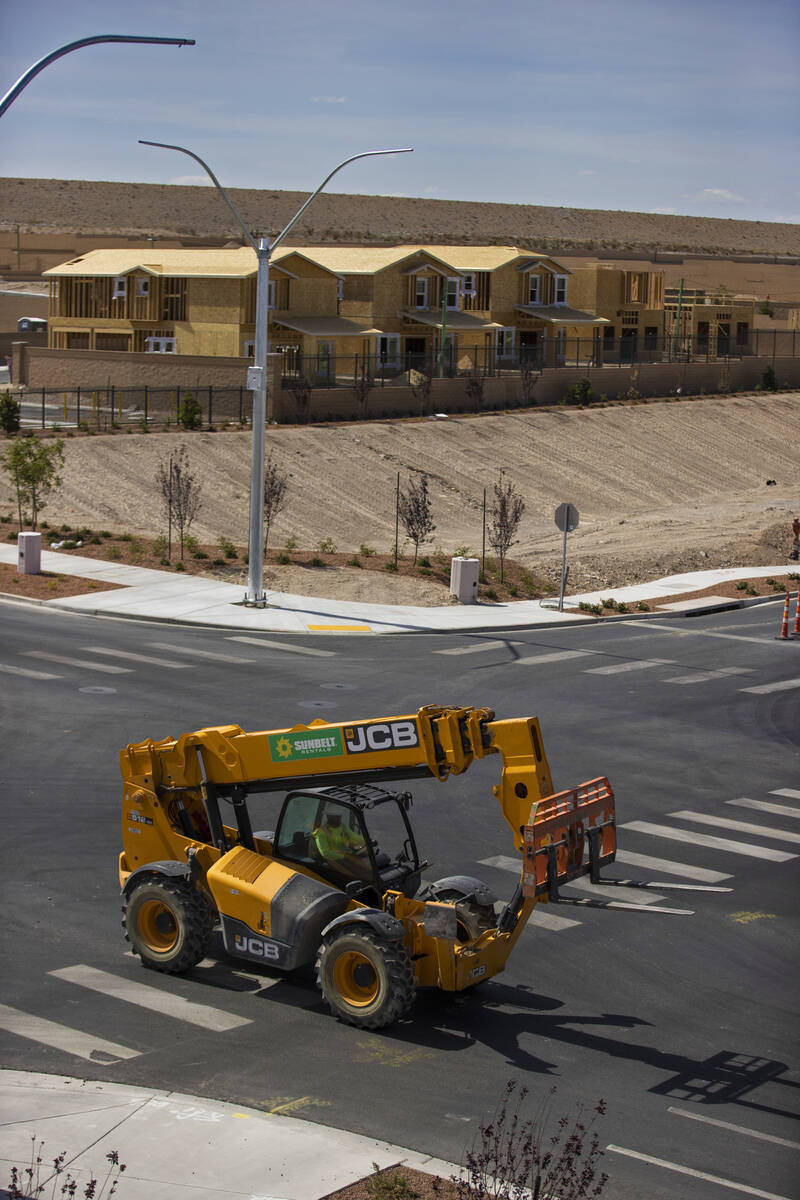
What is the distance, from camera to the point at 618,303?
95.8 meters

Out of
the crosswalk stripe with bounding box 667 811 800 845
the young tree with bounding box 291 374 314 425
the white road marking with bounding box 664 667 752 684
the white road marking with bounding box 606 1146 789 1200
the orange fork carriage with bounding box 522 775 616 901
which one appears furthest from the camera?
the young tree with bounding box 291 374 314 425

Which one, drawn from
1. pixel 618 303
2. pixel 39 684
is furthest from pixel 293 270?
pixel 39 684

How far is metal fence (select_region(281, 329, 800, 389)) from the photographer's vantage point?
70188 mm

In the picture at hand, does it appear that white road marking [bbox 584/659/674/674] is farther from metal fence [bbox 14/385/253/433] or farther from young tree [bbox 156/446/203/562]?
metal fence [bbox 14/385/253/433]

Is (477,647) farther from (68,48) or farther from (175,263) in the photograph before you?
(175,263)

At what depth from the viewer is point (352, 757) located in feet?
40.2

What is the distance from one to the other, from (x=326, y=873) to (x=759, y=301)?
394 ft

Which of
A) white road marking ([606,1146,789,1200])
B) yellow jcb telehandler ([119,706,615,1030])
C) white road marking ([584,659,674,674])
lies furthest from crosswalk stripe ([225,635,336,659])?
white road marking ([606,1146,789,1200])

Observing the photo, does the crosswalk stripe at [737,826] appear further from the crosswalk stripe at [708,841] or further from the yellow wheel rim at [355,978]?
the yellow wheel rim at [355,978]

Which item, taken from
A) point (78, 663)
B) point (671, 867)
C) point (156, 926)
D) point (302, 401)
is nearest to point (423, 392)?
point (302, 401)

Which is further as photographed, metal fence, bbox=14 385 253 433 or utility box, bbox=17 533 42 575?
metal fence, bbox=14 385 253 433

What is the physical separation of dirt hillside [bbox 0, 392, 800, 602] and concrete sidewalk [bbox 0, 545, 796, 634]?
6.26 feet

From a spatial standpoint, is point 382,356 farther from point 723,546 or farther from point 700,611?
point 700,611

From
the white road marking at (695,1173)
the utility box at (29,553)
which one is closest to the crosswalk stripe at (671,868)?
the white road marking at (695,1173)
